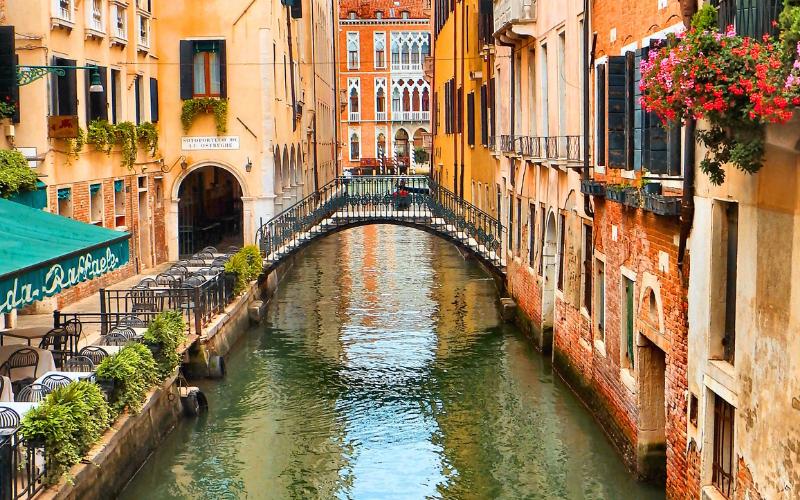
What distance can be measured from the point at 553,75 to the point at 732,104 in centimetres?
1120

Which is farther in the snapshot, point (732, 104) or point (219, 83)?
point (219, 83)

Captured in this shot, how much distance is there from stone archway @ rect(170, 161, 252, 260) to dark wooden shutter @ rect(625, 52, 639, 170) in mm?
16776

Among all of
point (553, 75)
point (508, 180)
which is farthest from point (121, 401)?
point (508, 180)

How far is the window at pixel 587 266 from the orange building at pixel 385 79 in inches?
2430

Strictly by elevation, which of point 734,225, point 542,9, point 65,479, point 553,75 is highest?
point 542,9

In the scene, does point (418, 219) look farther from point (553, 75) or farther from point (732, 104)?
point (732, 104)

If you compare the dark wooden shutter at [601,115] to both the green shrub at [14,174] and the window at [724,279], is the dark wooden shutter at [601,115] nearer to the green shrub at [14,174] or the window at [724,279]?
the window at [724,279]

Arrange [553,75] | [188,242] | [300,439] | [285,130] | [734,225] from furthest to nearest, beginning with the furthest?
[285,130] → [188,242] → [553,75] → [300,439] → [734,225]

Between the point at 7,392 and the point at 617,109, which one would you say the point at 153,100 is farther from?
the point at 617,109

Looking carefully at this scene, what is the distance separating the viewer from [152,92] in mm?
26219

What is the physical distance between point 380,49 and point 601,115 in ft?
215

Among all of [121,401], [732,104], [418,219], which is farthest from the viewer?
[418,219]

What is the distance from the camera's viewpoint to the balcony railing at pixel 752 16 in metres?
7.06

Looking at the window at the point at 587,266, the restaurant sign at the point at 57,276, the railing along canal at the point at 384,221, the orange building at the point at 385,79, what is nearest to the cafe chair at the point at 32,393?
the restaurant sign at the point at 57,276
